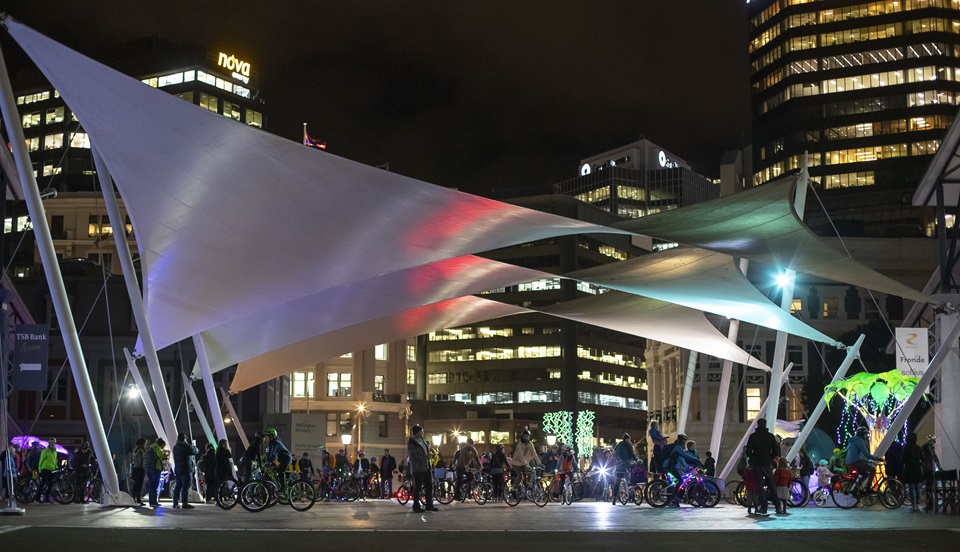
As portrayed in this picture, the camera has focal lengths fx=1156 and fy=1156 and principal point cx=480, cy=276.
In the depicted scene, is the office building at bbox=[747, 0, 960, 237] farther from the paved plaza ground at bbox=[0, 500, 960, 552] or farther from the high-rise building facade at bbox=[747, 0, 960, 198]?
the paved plaza ground at bbox=[0, 500, 960, 552]

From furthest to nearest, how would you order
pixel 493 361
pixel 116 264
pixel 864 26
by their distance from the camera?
pixel 493 361 → pixel 864 26 → pixel 116 264

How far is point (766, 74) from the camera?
124 metres

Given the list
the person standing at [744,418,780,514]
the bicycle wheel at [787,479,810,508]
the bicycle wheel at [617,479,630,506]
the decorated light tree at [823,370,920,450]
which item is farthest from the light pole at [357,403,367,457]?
the person standing at [744,418,780,514]

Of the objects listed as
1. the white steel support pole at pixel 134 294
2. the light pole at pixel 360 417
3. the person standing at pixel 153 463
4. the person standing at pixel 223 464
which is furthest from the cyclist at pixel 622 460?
the light pole at pixel 360 417

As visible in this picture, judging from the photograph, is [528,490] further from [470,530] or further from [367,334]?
[470,530]

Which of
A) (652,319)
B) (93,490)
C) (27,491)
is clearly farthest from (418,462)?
(27,491)

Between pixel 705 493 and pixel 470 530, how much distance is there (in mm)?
8822

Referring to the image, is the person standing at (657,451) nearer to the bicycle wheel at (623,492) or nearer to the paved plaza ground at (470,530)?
the bicycle wheel at (623,492)

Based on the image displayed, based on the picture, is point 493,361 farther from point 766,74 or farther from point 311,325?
point 311,325

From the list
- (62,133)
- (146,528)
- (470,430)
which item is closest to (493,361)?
(470,430)

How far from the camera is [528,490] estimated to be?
25.9 m

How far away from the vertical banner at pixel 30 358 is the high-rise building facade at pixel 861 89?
100 m

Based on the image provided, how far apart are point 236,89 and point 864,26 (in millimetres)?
62872

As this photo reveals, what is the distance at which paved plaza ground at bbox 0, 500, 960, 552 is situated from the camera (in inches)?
493
